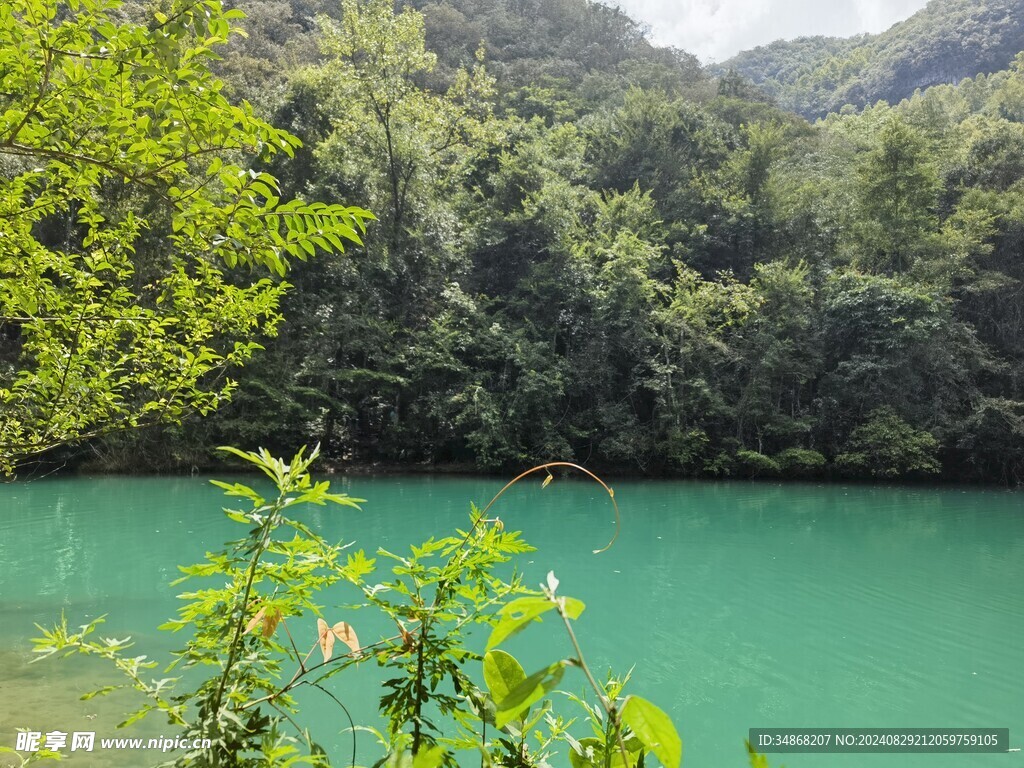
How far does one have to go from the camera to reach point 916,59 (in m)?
43.6

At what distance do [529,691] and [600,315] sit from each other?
1476 centimetres

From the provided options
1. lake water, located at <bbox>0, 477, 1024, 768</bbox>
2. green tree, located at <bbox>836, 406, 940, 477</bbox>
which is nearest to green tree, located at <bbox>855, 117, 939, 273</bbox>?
green tree, located at <bbox>836, 406, 940, 477</bbox>

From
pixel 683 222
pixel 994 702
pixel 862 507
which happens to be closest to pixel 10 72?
pixel 994 702

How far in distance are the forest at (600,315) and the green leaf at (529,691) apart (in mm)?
13556

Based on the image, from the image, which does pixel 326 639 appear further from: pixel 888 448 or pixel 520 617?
pixel 888 448

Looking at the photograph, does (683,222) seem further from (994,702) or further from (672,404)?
(994,702)

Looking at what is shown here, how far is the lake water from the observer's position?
3793mm

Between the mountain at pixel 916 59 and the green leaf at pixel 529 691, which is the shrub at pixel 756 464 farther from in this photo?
the mountain at pixel 916 59

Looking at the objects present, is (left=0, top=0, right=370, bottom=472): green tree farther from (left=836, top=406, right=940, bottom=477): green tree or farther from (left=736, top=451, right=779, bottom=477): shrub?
(left=836, top=406, right=940, bottom=477): green tree

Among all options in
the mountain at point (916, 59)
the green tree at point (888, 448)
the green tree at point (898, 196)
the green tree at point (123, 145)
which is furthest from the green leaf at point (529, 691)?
the mountain at point (916, 59)

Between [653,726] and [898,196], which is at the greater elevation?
[898,196]

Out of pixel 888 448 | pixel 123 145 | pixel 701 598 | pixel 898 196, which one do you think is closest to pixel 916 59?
pixel 898 196

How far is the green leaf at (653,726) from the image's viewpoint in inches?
16.2

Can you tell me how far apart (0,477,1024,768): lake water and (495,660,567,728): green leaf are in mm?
3206
